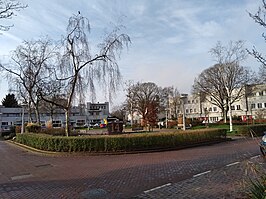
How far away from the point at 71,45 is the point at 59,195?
1241 centimetres

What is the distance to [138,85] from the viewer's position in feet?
199

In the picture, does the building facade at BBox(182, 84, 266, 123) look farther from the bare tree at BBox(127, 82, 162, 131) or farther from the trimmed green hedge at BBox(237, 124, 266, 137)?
the trimmed green hedge at BBox(237, 124, 266, 137)

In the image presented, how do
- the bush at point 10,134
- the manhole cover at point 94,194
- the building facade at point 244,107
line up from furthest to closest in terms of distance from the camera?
the building facade at point 244,107 → the bush at point 10,134 → the manhole cover at point 94,194

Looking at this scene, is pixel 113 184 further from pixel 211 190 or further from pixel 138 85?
pixel 138 85

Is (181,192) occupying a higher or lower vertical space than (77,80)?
lower

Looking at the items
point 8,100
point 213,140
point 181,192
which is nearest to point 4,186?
point 181,192

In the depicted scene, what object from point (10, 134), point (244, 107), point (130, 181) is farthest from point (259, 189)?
point (244, 107)

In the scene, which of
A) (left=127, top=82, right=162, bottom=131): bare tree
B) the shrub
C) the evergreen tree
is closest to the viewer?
the shrub

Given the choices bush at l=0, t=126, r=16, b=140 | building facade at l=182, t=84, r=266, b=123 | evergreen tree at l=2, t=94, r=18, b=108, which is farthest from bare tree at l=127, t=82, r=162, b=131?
evergreen tree at l=2, t=94, r=18, b=108

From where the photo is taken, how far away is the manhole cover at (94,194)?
21.1 feet

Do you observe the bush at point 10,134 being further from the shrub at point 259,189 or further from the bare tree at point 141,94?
the shrub at point 259,189

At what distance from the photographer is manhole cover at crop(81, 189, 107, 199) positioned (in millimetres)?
6430

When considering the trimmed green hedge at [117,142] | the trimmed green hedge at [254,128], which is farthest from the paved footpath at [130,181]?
the trimmed green hedge at [254,128]

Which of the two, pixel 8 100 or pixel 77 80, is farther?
pixel 8 100
